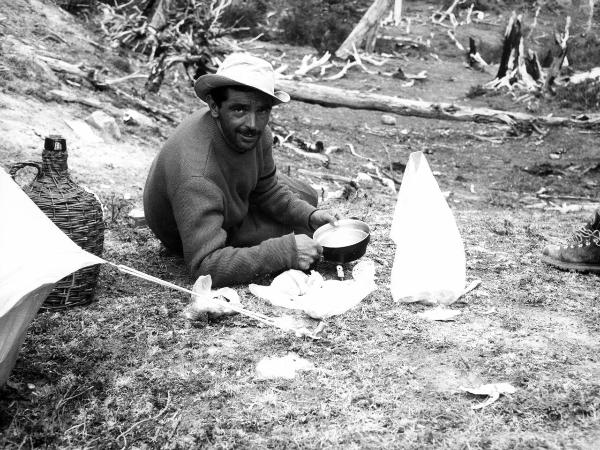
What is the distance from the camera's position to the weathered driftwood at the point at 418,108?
1019cm

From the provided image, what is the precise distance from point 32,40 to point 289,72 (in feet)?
17.8

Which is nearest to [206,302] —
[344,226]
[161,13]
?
[344,226]

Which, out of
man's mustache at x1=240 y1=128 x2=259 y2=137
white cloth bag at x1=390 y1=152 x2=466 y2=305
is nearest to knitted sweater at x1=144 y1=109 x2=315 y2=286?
man's mustache at x1=240 y1=128 x2=259 y2=137

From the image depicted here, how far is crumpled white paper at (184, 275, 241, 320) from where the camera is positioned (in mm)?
3162

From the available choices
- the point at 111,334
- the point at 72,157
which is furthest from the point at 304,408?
the point at 72,157

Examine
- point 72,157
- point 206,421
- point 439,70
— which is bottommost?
point 439,70

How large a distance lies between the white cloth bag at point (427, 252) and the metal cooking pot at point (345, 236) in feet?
1.17

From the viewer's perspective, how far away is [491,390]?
2527 millimetres

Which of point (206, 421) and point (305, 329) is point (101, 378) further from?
point (305, 329)

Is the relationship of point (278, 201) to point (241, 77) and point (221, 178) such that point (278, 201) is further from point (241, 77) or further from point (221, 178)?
point (241, 77)

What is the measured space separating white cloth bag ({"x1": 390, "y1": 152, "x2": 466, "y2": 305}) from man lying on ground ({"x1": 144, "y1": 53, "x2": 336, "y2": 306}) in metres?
0.48

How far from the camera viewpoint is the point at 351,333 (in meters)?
3.09

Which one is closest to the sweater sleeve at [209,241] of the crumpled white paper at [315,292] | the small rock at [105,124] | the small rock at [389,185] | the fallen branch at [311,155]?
the crumpled white paper at [315,292]

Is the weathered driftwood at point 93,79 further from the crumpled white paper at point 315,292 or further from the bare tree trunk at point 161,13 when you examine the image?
the crumpled white paper at point 315,292
